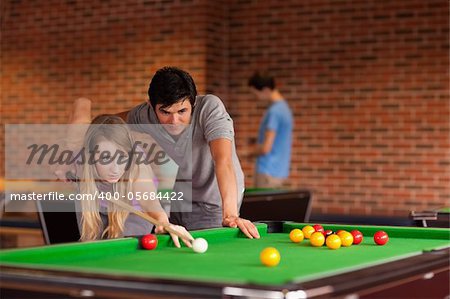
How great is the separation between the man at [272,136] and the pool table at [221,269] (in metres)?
3.71

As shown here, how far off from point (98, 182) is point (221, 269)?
1388mm

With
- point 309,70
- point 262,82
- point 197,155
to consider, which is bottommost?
point 197,155

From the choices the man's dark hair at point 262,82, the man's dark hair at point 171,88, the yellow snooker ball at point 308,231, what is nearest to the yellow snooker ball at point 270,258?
the yellow snooker ball at point 308,231

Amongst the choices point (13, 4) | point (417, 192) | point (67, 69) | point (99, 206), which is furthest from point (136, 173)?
point (13, 4)

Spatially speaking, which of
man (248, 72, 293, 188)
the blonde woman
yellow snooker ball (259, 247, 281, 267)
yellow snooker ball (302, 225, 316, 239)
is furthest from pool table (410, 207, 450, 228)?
man (248, 72, 293, 188)

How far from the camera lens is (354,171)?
308 inches

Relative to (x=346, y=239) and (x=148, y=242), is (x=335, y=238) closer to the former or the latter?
(x=346, y=239)

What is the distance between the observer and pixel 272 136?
6.96 m

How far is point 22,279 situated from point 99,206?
150 cm

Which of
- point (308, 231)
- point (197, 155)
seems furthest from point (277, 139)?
point (308, 231)

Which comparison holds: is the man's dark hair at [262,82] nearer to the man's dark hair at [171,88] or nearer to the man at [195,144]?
the man at [195,144]

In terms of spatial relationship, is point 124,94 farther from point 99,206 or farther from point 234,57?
point 99,206

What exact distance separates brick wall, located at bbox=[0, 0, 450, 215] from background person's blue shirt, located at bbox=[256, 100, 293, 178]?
839 mm

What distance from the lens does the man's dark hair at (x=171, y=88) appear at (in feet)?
12.1
